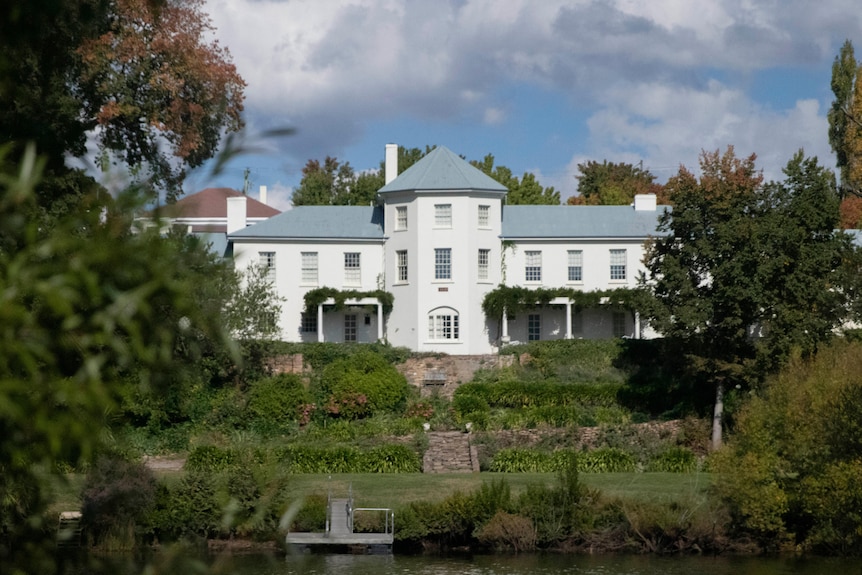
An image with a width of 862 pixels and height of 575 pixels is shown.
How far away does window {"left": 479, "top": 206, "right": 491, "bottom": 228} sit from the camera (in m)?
47.1

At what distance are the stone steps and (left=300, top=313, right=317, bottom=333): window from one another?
11689mm

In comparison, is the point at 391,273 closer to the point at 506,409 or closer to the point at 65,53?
the point at 506,409

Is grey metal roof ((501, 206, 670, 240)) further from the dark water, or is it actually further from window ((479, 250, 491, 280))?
the dark water

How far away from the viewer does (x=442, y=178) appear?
154 feet

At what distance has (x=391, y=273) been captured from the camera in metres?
47.4

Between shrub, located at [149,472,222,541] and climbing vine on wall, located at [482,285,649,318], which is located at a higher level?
climbing vine on wall, located at [482,285,649,318]

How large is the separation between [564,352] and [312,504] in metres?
17.2

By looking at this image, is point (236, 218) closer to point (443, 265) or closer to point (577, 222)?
point (443, 265)

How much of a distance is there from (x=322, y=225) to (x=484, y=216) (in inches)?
262

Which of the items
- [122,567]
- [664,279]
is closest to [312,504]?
[664,279]

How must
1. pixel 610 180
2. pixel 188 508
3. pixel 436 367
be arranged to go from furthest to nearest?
pixel 610 180 < pixel 436 367 < pixel 188 508

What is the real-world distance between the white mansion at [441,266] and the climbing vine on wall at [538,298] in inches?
11.1

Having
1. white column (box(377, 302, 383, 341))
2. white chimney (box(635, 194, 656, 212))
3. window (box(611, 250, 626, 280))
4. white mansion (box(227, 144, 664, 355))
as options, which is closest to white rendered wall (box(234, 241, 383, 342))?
white mansion (box(227, 144, 664, 355))

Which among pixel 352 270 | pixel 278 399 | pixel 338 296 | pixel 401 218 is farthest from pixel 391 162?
pixel 278 399
